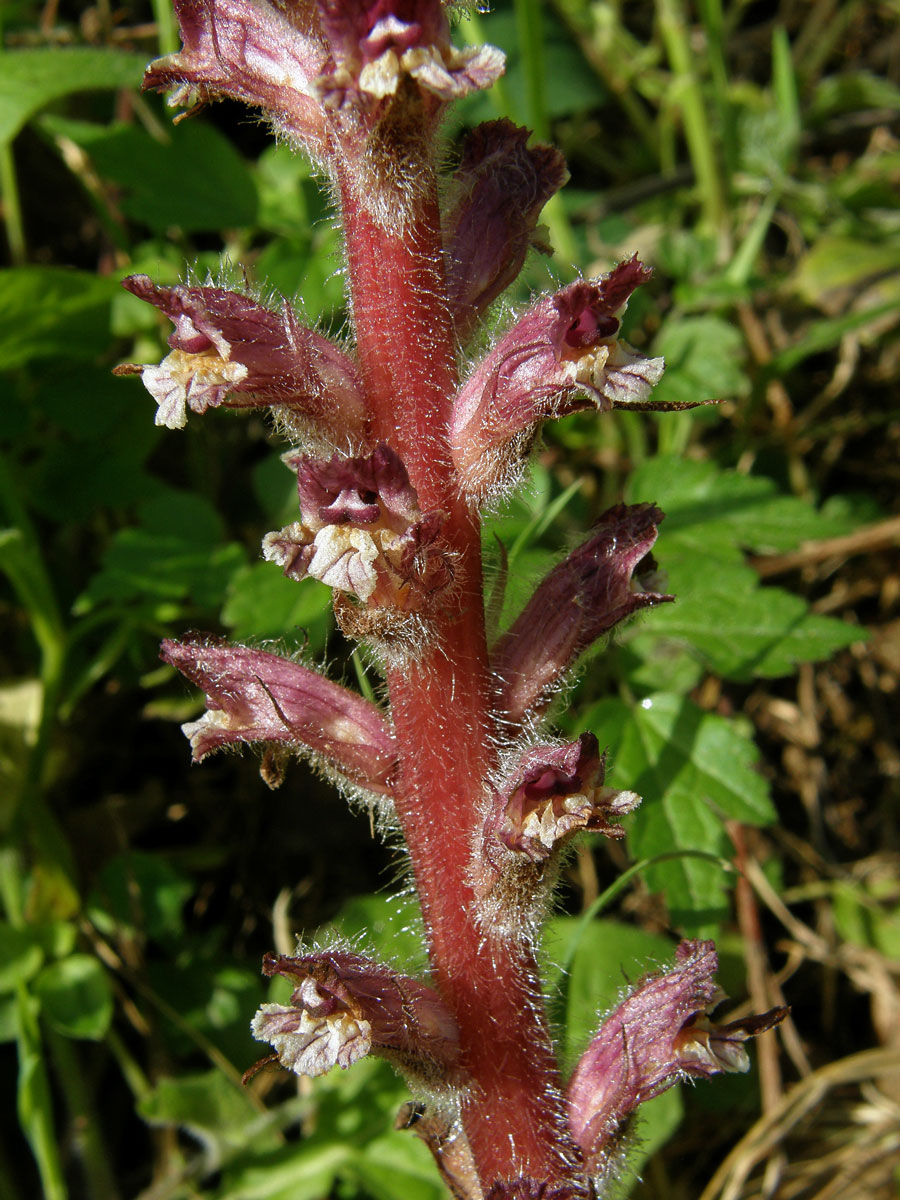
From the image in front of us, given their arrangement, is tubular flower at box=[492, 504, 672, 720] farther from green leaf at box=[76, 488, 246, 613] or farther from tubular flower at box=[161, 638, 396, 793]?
green leaf at box=[76, 488, 246, 613]

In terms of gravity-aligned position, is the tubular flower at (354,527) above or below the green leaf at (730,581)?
above

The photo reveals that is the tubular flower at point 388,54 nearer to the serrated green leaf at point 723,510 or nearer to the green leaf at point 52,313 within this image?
the serrated green leaf at point 723,510

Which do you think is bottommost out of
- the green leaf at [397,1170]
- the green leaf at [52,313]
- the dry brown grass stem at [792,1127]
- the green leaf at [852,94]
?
the dry brown grass stem at [792,1127]

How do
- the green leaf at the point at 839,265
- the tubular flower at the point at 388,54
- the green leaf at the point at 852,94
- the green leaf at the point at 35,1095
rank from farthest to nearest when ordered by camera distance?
the green leaf at the point at 852,94, the green leaf at the point at 839,265, the green leaf at the point at 35,1095, the tubular flower at the point at 388,54

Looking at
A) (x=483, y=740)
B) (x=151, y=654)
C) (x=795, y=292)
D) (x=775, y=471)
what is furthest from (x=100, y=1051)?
(x=795, y=292)

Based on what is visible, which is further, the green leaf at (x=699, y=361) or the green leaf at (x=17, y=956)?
the green leaf at (x=699, y=361)

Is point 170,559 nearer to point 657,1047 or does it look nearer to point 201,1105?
point 201,1105

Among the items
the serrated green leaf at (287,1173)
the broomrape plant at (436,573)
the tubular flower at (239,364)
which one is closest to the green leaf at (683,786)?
the broomrape plant at (436,573)

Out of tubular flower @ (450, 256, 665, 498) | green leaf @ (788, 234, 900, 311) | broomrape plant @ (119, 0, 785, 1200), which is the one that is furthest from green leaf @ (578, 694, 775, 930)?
green leaf @ (788, 234, 900, 311)
